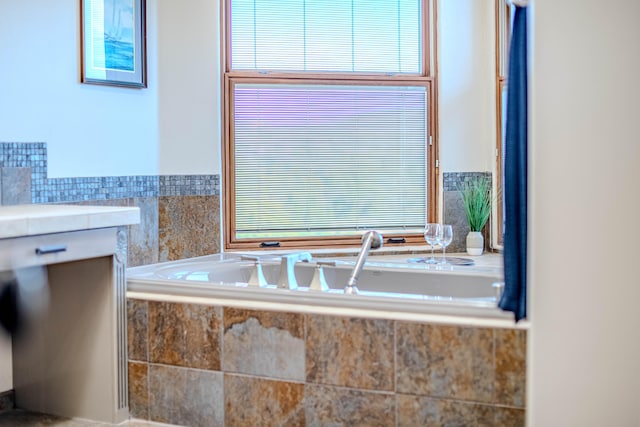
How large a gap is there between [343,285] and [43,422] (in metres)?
1.49

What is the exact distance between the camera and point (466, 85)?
439 centimetres

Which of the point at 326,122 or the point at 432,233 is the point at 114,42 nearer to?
the point at 326,122

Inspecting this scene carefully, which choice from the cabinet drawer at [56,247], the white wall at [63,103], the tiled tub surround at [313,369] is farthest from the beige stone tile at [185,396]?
the white wall at [63,103]

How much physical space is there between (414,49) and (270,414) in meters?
2.35

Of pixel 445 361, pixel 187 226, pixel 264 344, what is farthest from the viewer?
pixel 187 226

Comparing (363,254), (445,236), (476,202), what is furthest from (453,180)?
(363,254)

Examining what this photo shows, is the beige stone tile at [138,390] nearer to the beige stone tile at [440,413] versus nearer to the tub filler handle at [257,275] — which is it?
the tub filler handle at [257,275]

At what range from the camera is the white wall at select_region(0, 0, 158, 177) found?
3221 millimetres

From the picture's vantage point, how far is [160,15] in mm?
3975

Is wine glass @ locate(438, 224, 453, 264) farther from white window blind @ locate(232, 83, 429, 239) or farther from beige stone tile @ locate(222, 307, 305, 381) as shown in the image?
beige stone tile @ locate(222, 307, 305, 381)

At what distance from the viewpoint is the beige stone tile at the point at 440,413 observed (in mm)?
2602

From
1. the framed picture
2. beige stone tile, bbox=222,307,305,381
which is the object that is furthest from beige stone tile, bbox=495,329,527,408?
the framed picture

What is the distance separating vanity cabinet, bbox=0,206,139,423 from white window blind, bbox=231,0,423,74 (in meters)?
1.52

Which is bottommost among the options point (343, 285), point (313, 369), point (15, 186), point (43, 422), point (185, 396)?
point (43, 422)
